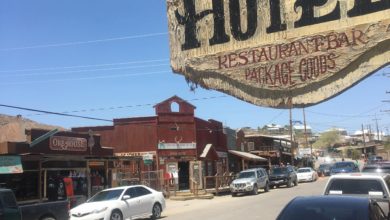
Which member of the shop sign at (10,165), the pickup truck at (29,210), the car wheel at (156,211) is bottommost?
the car wheel at (156,211)

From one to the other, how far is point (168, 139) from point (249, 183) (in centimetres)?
822

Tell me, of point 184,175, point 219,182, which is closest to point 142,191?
point 219,182

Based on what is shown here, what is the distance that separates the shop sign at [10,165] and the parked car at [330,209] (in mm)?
19433

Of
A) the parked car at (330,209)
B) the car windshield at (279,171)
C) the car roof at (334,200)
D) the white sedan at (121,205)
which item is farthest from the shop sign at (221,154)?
the parked car at (330,209)

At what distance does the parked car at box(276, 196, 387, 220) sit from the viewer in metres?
6.67

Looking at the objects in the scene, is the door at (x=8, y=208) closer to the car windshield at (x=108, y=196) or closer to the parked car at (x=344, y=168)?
the car windshield at (x=108, y=196)

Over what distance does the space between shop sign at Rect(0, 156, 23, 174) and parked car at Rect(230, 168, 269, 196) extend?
17.2m

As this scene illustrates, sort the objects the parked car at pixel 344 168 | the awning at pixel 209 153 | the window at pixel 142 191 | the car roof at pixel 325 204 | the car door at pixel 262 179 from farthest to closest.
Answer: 1. the awning at pixel 209 153
2. the parked car at pixel 344 168
3. the car door at pixel 262 179
4. the window at pixel 142 191
5. the car roof at pixel 325 204

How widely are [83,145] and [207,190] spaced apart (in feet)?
41.3

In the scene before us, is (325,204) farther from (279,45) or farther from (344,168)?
(344,168)

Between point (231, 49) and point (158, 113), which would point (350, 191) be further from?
point (158, 113)

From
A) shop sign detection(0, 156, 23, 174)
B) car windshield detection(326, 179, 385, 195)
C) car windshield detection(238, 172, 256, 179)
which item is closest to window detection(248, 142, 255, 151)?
car windshield detection(238, 172, 256, 179)

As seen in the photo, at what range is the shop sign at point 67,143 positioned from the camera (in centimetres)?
2841

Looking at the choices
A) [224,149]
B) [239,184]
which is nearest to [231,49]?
[239,184]
